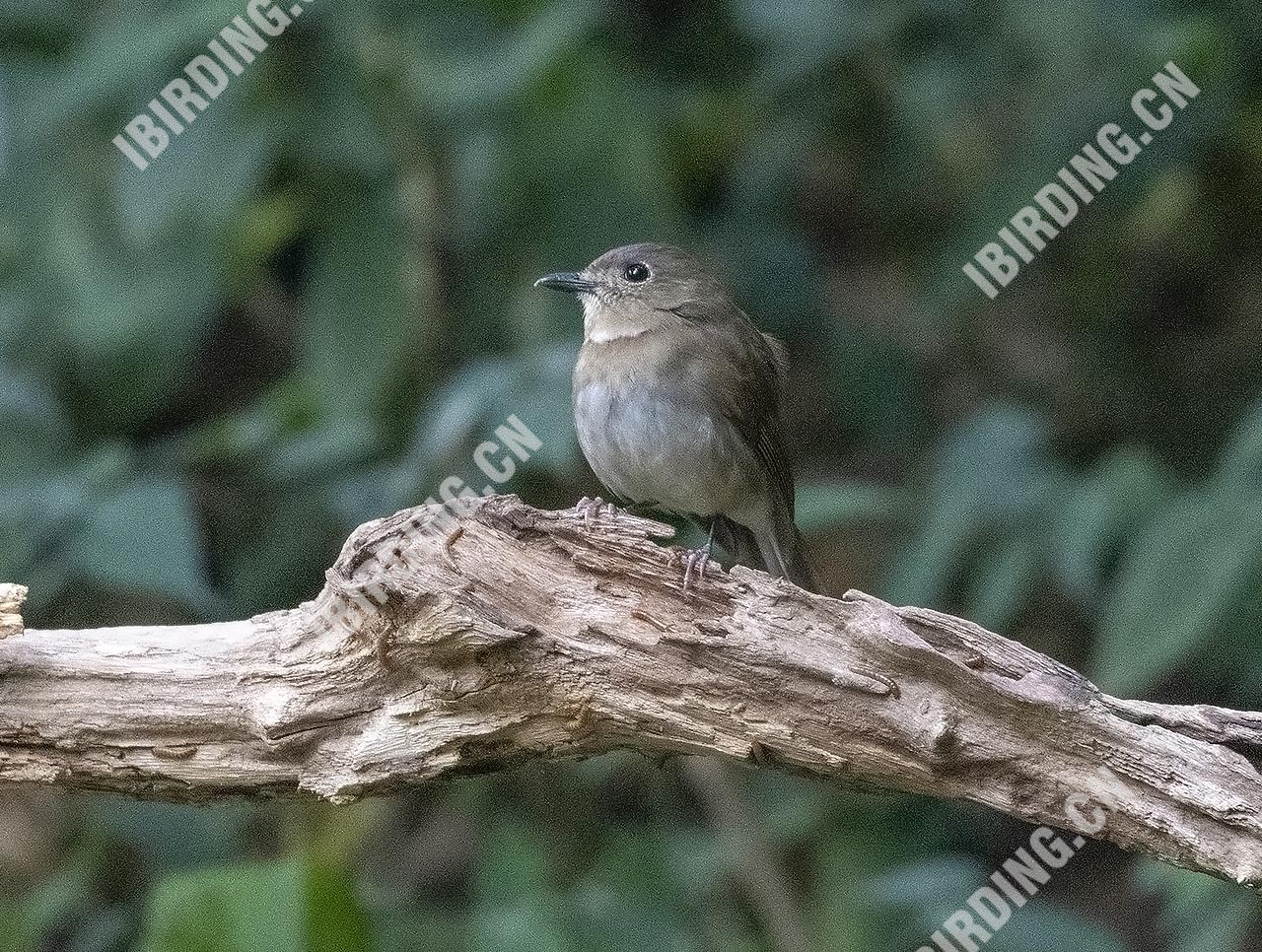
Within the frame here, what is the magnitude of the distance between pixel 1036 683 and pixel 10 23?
3.92 metres

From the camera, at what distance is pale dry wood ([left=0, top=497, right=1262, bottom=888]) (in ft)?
9.98

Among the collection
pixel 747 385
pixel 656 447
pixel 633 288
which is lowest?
pixel 656 447

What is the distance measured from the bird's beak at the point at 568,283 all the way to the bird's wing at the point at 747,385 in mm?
288

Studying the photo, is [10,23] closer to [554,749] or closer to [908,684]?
[554,749]

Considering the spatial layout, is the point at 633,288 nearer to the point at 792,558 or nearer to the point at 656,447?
the point at 656,447

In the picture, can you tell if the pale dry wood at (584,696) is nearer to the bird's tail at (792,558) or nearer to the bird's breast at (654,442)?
the bird's breast at (654,442)

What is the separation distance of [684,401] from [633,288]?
562 mm

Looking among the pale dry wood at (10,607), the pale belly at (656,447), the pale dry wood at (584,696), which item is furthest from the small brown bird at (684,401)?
the pale dry wood at (10,607)

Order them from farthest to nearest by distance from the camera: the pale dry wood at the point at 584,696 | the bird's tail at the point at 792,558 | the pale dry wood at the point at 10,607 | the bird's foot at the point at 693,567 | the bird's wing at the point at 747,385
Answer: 1. the bird's tail at the point at 792,558
2. the bird's wing at the point at 747,385
3. the pale dry wood at the point at 10,607
4. the bird's foot at the point at 693,567
5. the pale dry wood at the point at 584,696

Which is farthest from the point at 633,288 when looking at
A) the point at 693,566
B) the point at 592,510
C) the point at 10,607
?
the point at 10,607

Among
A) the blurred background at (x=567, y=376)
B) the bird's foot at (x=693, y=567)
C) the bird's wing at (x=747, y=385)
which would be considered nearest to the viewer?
the bird's foot at (x=693, y=567)

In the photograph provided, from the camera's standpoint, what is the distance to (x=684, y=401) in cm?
490

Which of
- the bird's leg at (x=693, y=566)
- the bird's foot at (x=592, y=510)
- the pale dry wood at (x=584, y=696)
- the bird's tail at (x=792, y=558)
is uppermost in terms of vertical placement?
the bird's foot at (x=592, y=510)

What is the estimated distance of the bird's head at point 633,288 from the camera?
5215 millimetres
